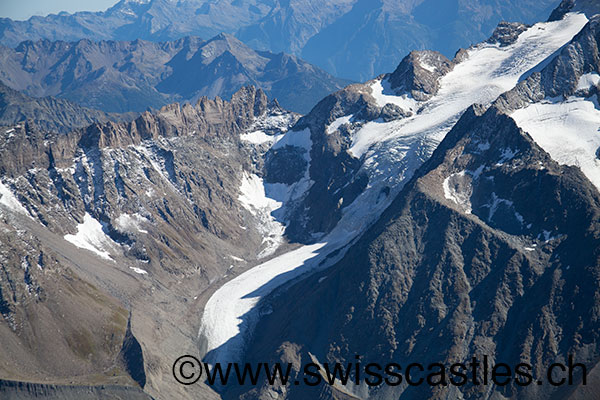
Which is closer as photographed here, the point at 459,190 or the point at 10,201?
the point at 459,190

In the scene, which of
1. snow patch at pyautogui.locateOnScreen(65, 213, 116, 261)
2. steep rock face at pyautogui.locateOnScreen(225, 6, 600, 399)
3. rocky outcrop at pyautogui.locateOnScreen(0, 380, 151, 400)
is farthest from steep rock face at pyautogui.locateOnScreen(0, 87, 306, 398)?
steep rock face at pyautogui.locateOnScreen(225, 6, 600, 399)

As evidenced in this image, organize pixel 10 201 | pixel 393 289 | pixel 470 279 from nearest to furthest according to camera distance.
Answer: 1. pixel 470 279
2. pixel 393 289
3. pixel 10 201

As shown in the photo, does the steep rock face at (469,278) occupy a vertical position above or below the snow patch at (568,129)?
below

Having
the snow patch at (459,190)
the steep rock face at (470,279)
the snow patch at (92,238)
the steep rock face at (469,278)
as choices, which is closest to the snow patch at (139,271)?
the snow patch at (92,238)

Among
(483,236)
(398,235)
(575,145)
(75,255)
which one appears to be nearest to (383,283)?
(398,235)

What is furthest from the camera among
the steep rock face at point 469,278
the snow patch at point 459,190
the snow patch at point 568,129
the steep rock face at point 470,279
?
the snow patch at point 568,129

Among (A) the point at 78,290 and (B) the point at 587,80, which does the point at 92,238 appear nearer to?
(A) the point at 78,290

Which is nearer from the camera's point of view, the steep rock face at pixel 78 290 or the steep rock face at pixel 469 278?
the steep rock face at pixel 469 278

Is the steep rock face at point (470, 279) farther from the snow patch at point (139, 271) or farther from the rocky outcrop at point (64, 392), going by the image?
the snow patch at point (139, 271)

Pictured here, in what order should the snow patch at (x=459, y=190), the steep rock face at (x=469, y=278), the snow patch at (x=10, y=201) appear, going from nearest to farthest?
1. the steep rock face at (x=469, y=278)
2. the snow patch at (x=459, y=190)
3. the snow patch at (x=10, y=201)

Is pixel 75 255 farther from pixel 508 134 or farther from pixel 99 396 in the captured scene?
pixel 508 134

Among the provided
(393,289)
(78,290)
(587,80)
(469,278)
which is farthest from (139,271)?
(587,80)

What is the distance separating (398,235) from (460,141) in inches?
1220

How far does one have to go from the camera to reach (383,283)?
152625 millimetres
